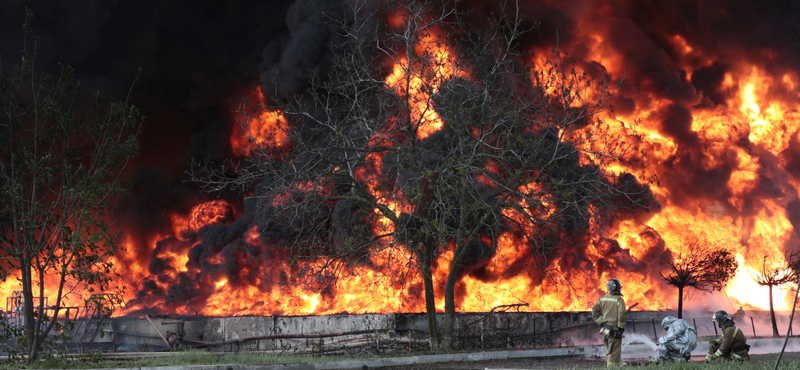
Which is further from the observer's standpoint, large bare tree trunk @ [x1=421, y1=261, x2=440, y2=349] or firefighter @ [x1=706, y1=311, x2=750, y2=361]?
large bare tree trunk @ [x1=421, y1=261, x2=440, y2=349]

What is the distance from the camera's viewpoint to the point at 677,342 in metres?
9.69

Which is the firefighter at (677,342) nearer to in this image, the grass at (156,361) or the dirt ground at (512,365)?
the dirt ground at (512,365)

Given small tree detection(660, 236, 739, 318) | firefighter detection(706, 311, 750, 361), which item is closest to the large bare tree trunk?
firefighter detection(706, 311, 750, 361)

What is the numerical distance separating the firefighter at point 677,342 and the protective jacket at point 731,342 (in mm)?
416

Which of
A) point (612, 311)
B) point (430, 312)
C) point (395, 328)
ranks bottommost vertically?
point (395, 328)

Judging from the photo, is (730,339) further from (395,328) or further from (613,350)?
(395,328)

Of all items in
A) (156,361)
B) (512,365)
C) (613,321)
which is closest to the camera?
(613,321)

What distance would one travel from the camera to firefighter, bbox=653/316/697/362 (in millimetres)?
9617

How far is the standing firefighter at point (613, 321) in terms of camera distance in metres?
9.27

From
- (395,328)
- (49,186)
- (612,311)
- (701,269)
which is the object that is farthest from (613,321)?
(701,269)

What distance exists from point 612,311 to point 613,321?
0.51 ft

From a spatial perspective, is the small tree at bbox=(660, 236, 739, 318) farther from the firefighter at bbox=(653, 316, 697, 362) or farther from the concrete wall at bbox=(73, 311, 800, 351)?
the firefighter at bbox=(653, 316, 697, 362)

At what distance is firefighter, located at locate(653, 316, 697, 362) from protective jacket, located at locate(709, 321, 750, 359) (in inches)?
16.4

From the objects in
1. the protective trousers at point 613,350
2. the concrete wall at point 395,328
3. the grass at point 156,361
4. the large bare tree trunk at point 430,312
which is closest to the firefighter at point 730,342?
the protective trousers at point 613,350
